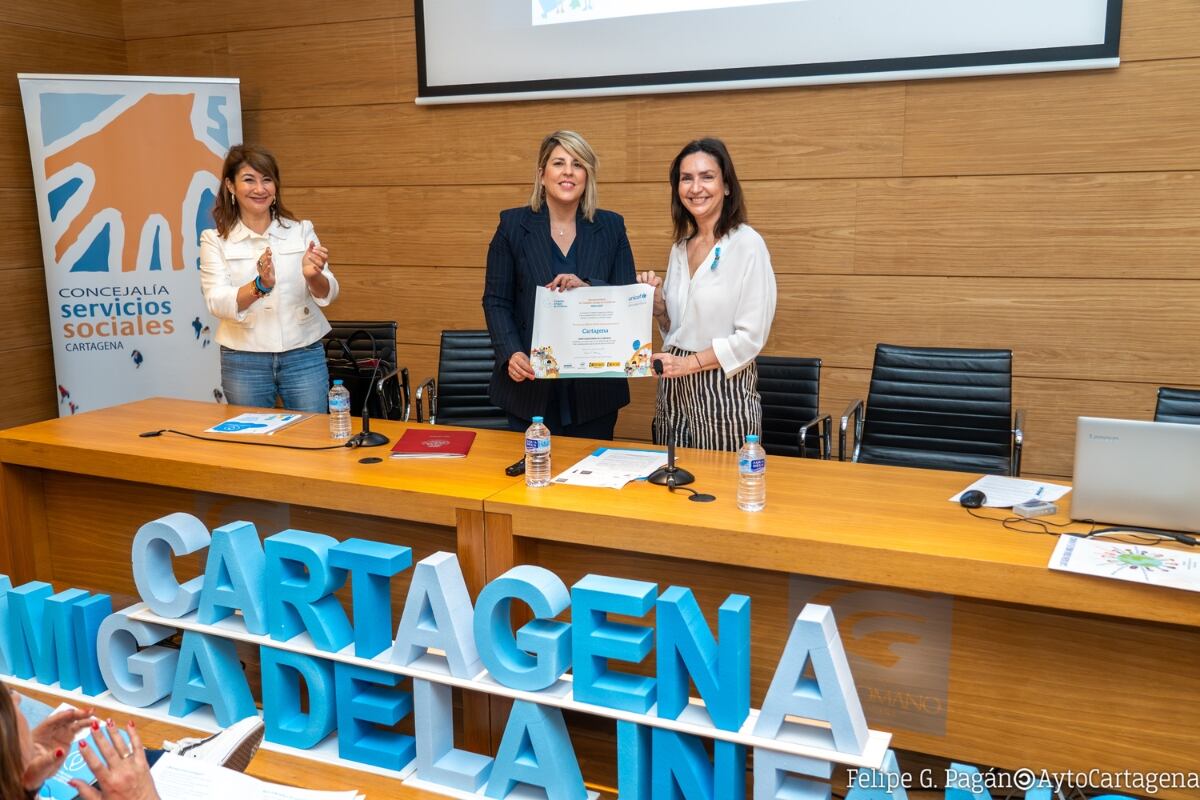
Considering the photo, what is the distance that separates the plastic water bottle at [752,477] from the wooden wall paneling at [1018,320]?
2.19 meters

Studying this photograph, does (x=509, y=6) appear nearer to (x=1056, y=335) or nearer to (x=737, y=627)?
(x=1056, y=335)

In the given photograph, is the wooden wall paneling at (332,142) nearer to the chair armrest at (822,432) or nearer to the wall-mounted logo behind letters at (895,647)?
the chair armrest at (822,432)

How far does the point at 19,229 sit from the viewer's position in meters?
5.25

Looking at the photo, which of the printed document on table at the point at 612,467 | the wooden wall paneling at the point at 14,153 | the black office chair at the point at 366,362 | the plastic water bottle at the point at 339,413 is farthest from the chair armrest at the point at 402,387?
the wooden wall paneling at the point at 14,153

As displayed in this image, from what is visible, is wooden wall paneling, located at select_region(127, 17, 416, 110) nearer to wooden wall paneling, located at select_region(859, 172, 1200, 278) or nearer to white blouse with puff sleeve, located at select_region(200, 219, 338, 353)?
white blouse with puff sleeve, located at select_region(200, 219, 338, 353)

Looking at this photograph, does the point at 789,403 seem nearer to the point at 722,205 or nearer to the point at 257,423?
the point at 722,205

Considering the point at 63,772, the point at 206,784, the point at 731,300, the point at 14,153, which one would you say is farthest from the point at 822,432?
the point at 14,153

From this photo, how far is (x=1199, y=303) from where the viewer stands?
3854mm

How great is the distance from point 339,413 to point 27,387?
124 inches

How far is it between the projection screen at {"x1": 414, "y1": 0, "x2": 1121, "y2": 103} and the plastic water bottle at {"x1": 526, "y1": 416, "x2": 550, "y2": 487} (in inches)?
95.4

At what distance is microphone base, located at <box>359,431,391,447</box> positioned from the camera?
3.05m

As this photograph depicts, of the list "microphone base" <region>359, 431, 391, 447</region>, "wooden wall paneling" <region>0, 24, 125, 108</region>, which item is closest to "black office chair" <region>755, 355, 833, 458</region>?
"microphone base" <region>359, 431, 391, 447</region>

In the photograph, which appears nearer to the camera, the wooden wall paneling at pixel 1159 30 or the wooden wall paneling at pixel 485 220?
the wooden wall paneling at pixel 1159 30

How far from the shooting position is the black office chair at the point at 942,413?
3438mm
